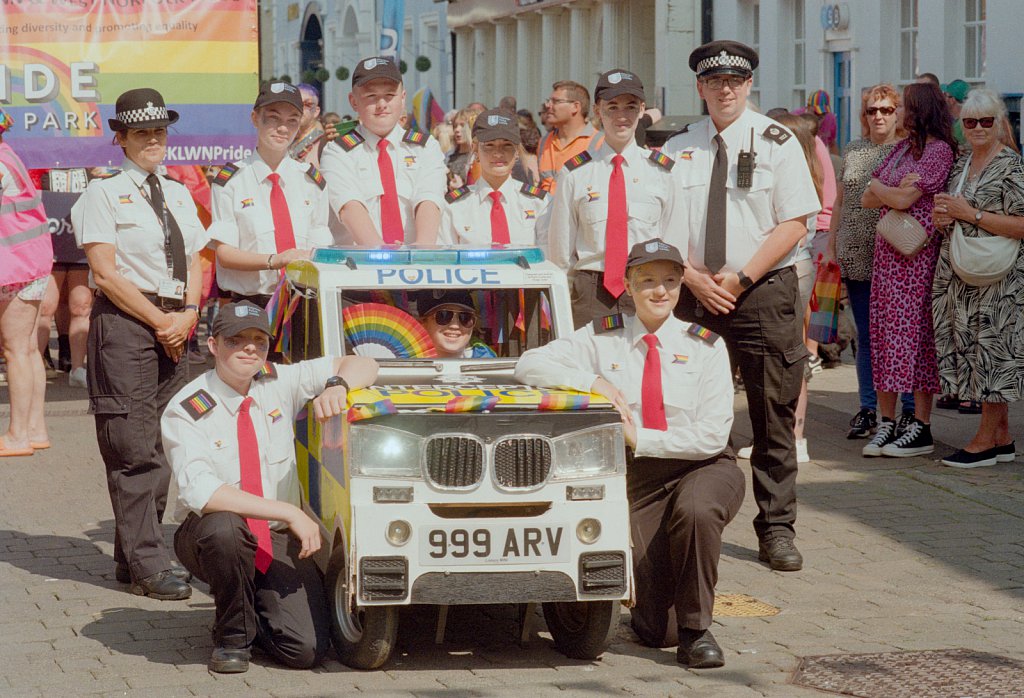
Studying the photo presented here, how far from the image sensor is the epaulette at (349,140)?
893cm

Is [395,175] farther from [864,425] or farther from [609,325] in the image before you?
[864,425]

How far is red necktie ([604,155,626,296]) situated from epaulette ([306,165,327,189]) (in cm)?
146

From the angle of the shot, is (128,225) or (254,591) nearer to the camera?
(254,591)

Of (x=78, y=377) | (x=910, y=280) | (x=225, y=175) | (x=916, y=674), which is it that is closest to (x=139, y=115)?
(x=225, y=175)

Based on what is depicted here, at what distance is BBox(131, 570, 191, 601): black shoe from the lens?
25.3ft

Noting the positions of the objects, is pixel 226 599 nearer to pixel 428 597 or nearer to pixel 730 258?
pixel 428 597

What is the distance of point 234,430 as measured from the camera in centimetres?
682

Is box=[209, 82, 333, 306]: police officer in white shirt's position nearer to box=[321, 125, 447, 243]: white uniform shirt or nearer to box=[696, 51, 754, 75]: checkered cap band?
box=[321, 125, 447, 243]: white uniform shirt

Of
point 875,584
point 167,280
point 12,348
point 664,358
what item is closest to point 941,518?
point 875,584

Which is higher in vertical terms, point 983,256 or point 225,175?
point 225,175

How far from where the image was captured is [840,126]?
25281mm

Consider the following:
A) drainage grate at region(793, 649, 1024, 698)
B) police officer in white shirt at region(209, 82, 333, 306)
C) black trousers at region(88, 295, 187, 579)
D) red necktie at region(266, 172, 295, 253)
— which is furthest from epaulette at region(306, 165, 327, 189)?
drainage grate at region(793, 649, 1024, 698)

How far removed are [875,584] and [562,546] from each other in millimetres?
2225

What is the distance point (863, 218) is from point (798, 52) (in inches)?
650
